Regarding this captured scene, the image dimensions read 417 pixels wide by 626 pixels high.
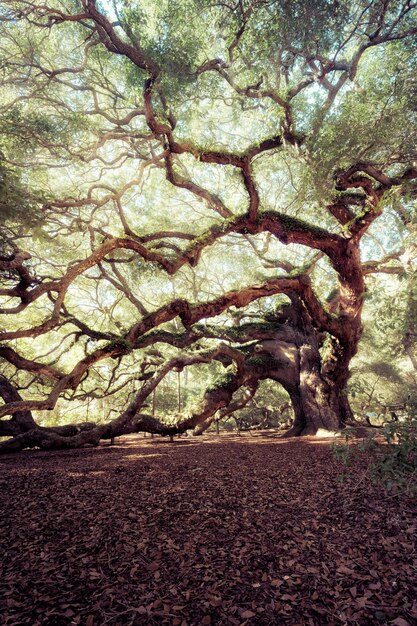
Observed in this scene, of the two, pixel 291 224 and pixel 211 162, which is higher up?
A: pixel 211 162

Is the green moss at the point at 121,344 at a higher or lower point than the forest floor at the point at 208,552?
higher

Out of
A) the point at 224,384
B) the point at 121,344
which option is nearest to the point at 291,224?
the point at 121,344

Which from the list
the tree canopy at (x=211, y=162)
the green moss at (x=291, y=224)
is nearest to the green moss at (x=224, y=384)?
the tree canopy at (x=211, y=162)

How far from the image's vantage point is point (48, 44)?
30.2ft

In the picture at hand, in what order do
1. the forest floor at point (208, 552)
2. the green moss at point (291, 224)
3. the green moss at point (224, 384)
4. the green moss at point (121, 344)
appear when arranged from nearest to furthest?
the forest floor at point (208, 552) → the green moss at point (121, 344) → the green moss at point (291, 224) → the green moss at point (224, 384)

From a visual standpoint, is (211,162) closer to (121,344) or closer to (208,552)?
(121,344)

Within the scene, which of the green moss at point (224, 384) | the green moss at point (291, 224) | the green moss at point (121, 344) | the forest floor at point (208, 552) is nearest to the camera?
the forest floor at point (208, 552)

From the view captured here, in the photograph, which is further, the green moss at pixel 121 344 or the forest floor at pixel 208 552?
the green moss at pixel 121 344

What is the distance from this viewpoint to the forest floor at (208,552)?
2.12 m

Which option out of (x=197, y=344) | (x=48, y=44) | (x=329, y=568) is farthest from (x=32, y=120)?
(x=329, y=568)

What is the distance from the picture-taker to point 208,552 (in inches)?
110

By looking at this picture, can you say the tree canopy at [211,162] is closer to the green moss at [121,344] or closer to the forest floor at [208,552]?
the green moss at [121,344]

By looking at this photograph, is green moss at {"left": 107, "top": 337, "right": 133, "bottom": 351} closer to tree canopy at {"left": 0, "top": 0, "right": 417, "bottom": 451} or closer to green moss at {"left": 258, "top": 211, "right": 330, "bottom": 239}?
tree canopy at {"left": 0, "top": 0, "right": 417, "bottom": 451}

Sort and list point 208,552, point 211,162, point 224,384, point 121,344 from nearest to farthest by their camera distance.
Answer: point 208,552
point 121,344
point 211,162
point 224,384
